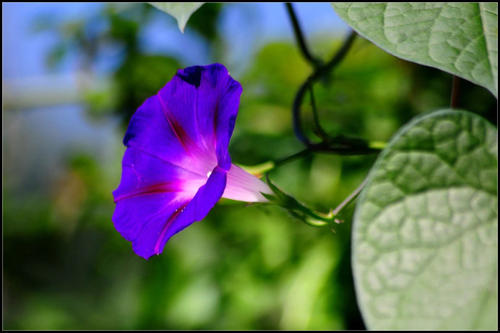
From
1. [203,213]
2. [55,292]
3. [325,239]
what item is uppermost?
[203,213]

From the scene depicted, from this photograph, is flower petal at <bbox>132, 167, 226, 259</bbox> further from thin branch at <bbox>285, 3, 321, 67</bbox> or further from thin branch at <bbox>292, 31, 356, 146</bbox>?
thin branch at <bbox>285, 3, 321, 67</bbox>

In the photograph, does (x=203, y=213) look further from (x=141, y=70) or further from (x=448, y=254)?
(x=141, y=70)

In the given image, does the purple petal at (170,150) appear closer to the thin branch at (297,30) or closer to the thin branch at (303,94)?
the thin branch at (303,94)

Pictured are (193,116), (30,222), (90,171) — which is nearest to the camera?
(193,116)

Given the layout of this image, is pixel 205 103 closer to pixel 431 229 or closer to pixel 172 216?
pixel 172 216

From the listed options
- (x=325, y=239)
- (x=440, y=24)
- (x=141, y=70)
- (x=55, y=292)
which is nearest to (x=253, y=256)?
(x=325, y=239)

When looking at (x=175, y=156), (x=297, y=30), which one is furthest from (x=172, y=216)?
(x=297, y=30)
